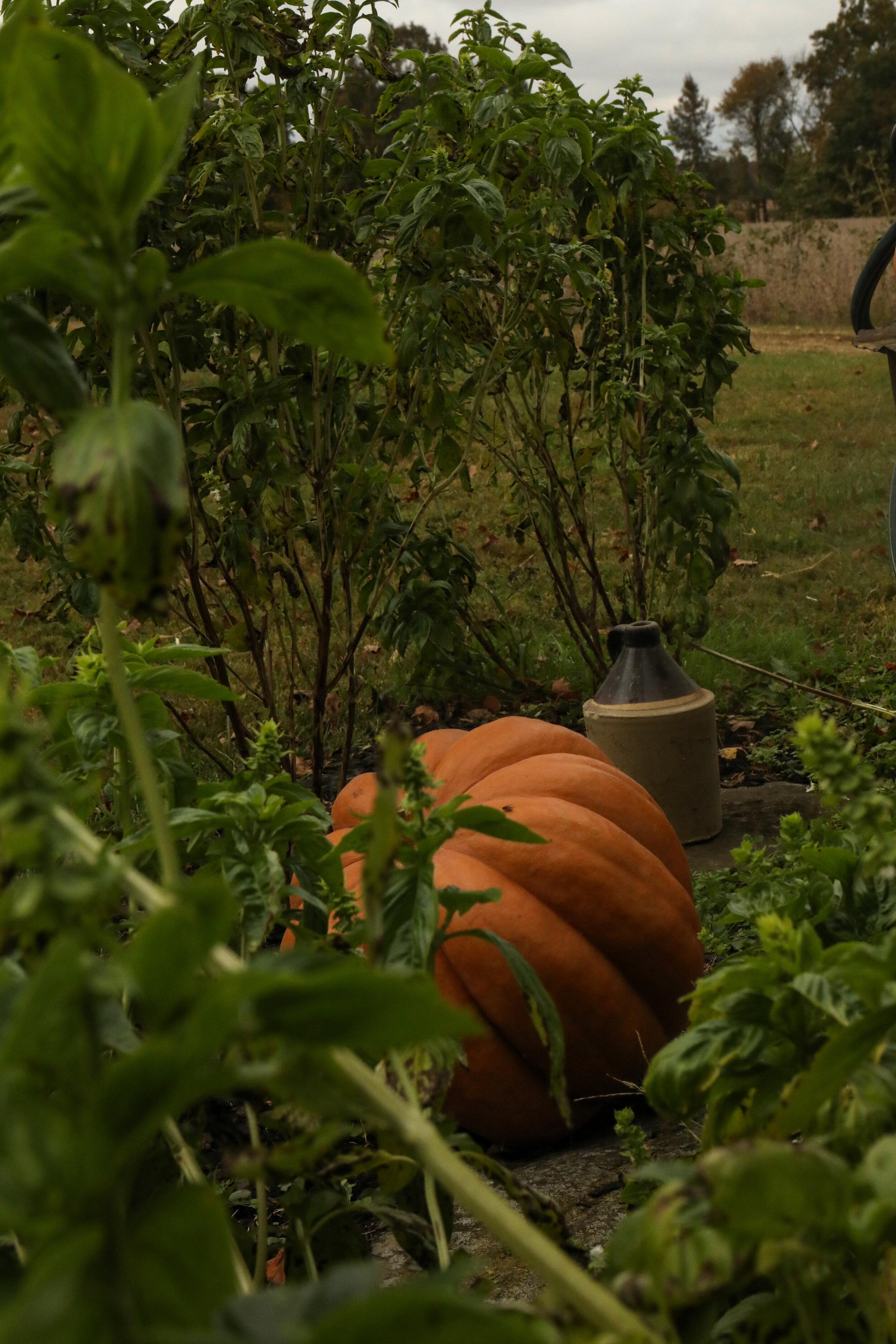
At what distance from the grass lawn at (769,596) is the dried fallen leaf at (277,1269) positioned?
1519mm

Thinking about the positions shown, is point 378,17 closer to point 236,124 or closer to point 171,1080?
point 236,124

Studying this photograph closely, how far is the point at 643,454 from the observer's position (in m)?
3.89

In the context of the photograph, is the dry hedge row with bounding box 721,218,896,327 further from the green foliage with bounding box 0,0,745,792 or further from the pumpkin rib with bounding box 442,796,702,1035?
the pumpkin rib with bounding box 442,796,702,1035

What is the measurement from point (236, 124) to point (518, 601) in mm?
2746

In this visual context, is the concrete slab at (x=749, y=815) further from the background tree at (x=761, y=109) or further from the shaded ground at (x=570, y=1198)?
the background tree at (x=761, y=109)

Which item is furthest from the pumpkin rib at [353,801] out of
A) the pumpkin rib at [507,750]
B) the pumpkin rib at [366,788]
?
the pumpkin rib at [507,750]

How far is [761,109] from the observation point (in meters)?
54.1

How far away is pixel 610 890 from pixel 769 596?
336 cm

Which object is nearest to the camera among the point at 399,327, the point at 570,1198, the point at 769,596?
the point at 570,1198

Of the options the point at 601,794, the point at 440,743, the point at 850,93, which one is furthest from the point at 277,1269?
the point at 850,93

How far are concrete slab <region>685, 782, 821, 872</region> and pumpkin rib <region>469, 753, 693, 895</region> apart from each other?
679 mm

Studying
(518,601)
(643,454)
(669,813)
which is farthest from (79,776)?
(518,601)

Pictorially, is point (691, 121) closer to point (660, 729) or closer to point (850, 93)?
point (850, 93)

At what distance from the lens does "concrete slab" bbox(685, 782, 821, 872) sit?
10.2 feet
